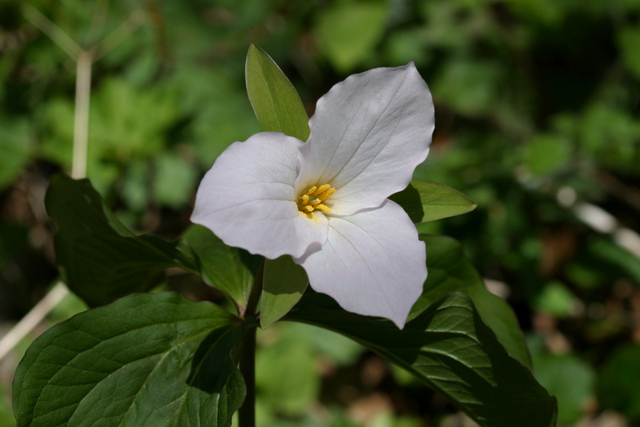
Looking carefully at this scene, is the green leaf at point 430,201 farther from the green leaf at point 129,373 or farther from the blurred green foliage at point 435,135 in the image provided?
the blurred green foliage at point 435,135

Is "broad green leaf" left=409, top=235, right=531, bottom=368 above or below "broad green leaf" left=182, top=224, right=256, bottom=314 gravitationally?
below

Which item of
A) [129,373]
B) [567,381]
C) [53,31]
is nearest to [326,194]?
[129,373]

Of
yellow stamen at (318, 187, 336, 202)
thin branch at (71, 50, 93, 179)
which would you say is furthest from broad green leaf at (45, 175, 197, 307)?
thin branch at (71, 50, 93, 179)

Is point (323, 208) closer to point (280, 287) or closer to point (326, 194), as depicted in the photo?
point (326, 194)

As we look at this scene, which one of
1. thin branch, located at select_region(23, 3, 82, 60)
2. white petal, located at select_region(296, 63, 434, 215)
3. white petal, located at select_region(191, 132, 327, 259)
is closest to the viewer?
white petal, located at select_region(191, 132, 327, 259)

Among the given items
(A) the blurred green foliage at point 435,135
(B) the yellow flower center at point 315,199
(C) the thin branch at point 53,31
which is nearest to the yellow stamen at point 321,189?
(B) the yellow flower center at point 315,199

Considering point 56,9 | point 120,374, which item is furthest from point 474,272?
point 56,9

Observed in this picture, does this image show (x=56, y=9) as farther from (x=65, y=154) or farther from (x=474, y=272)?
(x=474, y=272)

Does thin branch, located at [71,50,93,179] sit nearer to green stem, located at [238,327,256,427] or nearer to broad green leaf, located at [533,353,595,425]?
green stem, located at [238,327,256,427]
